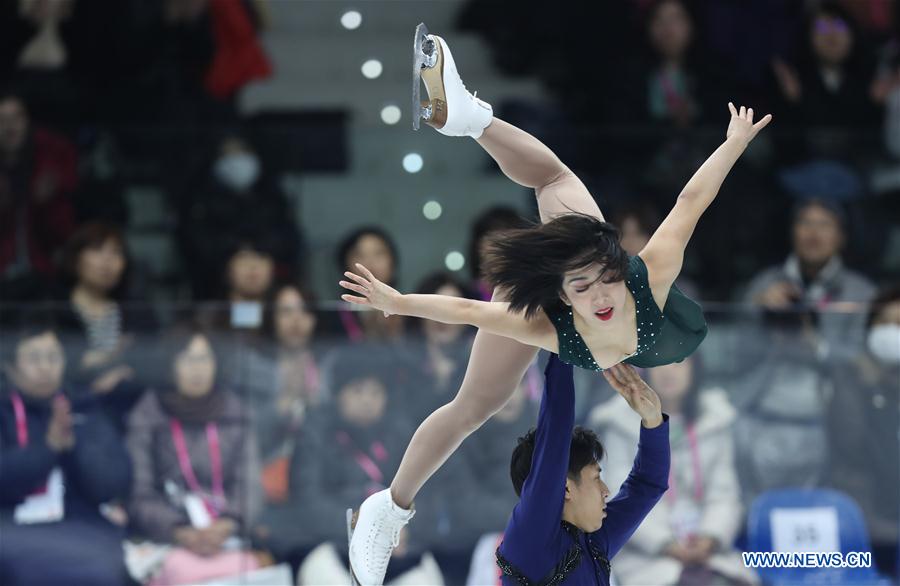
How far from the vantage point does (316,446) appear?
16.3 feet

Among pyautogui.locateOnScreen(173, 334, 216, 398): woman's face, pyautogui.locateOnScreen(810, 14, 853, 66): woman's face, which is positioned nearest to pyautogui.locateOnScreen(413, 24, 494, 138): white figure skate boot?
pyautogui.locateOnScreen(173, 334, 216, 398): woman's face

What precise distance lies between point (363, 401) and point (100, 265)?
4.70 ft

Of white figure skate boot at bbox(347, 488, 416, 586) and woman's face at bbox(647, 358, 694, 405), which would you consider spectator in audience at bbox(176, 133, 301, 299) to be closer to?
woman's face at bbox(647, 358, 694, 405)

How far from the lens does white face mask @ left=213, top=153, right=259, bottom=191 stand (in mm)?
6223

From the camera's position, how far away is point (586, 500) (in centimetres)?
359

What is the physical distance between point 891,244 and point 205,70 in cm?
323

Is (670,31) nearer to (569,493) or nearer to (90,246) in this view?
(90,246)

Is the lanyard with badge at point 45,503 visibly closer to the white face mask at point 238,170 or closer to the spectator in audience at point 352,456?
the spectator in audience at point 352,456

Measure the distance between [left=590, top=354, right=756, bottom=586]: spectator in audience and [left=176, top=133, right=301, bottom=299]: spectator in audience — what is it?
1.73m

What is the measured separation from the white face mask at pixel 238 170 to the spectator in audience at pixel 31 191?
0.65 metres

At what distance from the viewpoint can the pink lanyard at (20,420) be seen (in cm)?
491

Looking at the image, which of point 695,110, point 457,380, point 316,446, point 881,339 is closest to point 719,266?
point 695,110

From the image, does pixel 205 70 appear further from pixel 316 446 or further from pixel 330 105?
pixel 316 446

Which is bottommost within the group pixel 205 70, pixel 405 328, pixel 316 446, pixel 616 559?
pixel 616 559
